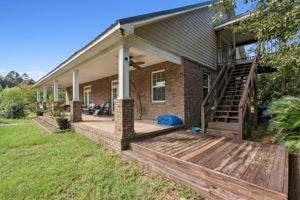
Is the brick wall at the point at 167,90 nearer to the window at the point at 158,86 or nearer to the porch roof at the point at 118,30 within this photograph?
the window at the point at 158,86

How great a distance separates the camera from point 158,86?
6066mm

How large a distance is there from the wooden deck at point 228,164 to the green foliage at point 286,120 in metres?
0.66

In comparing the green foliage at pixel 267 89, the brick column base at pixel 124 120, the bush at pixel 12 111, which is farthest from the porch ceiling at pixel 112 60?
the green foliage at pixel 267 89

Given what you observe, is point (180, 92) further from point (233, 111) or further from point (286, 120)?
point (286, 120)

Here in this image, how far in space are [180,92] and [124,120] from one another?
2.82m

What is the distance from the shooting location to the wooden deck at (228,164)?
5.48 ft

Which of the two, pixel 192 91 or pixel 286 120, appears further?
pixel 192 91

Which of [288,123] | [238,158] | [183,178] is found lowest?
[183,178]

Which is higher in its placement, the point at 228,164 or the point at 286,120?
the point at 286,120

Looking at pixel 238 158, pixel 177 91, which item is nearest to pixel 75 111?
pixel 177 91

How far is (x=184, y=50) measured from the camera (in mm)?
5312

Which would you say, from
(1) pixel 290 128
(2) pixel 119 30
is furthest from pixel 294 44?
(2) pixel 119 30

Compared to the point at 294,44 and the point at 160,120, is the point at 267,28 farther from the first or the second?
the point at 160,120

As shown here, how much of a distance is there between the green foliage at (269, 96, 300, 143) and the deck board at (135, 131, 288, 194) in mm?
661
